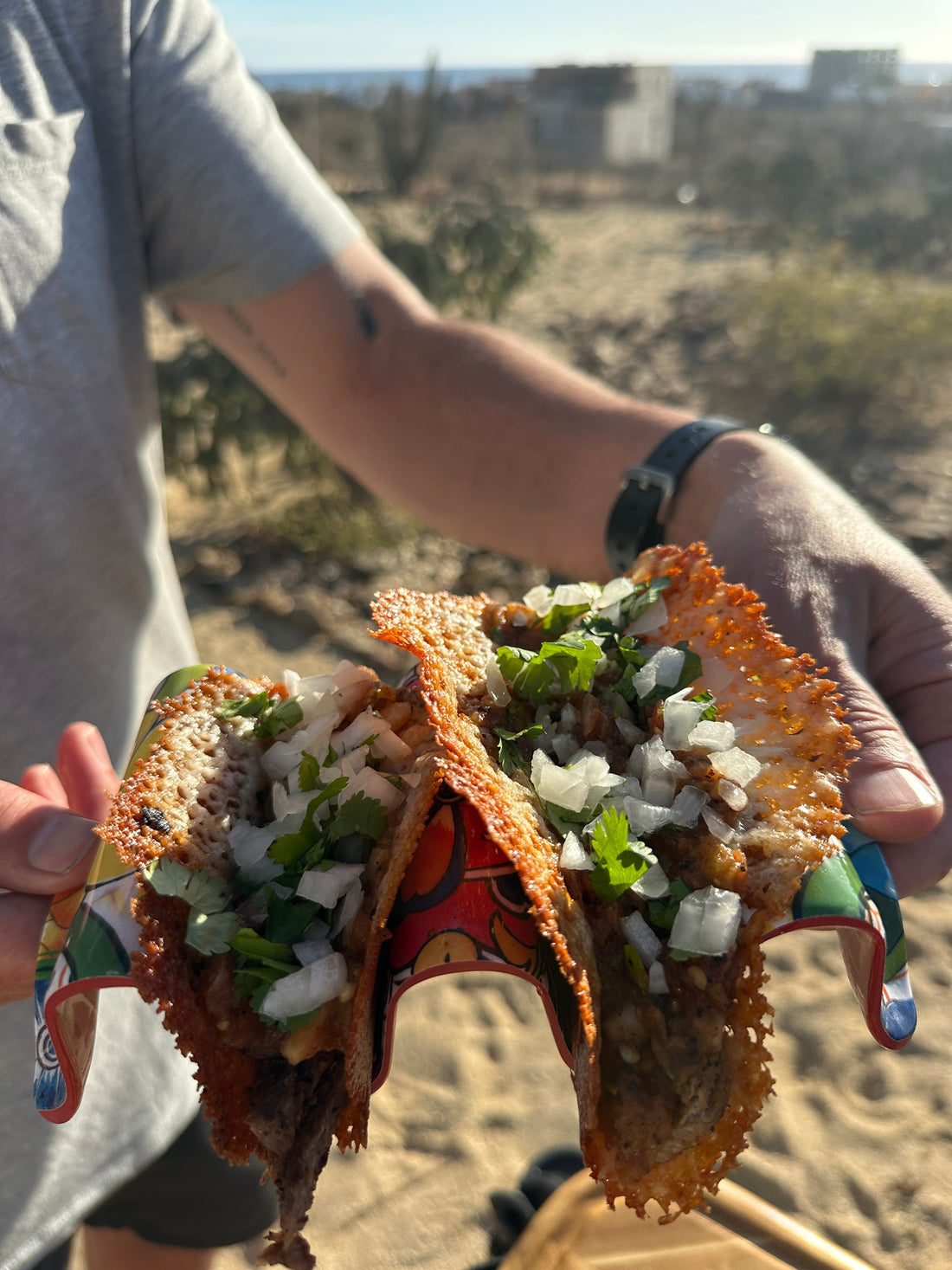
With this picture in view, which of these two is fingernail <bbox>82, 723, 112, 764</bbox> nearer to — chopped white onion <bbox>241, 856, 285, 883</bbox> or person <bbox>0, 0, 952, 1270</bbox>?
person <bbox>0, 0, 952, 1270</bbox>

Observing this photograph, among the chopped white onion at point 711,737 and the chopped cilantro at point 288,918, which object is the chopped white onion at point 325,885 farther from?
the chopped white onion at point 711,737

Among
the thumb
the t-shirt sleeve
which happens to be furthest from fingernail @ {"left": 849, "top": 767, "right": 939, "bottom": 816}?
the t-shirt sleeve

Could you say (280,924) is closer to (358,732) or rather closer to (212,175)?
(358,732)

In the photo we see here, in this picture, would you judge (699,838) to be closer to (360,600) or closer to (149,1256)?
(149,1256)

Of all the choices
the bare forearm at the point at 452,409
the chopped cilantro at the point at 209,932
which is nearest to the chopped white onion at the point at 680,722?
the chopped cilantro at the point at 209,932

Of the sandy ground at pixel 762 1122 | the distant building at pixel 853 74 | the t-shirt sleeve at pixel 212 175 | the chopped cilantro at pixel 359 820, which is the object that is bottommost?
the sandy ground at pixel 762 1122

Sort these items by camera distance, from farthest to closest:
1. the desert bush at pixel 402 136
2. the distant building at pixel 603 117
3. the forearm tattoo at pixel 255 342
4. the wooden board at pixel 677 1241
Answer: the distant building at pixel 603 117, the desert bush at pixel 402 136, the forearm tattoo at pixel 255 342, the wooden board at pixel 677 1241

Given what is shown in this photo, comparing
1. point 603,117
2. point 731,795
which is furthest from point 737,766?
point 603,117
